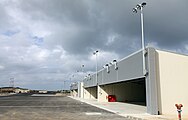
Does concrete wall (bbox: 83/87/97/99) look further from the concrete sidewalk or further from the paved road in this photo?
the concrete sidewalk

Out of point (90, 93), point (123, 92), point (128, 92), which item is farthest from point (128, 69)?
point (90, 93)

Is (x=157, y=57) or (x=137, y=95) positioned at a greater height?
(x=157, y=57)

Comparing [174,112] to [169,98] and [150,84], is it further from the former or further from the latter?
[150,84]

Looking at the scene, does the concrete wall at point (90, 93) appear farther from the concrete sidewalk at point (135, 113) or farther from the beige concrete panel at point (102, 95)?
the concrete sidewalk at point (135, 113)

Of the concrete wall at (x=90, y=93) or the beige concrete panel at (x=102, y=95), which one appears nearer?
Result: the beige concrete panel at (x=102, y=95)

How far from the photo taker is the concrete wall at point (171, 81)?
69.4 ft

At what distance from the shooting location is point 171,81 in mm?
21391

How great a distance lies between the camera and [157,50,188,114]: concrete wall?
21.1 metres

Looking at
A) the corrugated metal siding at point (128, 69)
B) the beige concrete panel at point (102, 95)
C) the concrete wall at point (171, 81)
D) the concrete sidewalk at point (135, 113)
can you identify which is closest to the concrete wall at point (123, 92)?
the beige concrete panel at point (102, 95)

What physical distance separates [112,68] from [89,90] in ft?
131

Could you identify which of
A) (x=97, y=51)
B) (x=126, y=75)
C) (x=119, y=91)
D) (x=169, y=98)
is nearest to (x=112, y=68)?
(x=126, y=75)

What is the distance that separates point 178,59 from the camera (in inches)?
864

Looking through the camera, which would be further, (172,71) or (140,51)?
(140,51)

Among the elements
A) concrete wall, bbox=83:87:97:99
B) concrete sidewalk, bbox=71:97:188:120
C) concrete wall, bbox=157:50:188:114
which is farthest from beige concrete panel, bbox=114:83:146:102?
concrete wall, bbox=157:50:188:114
